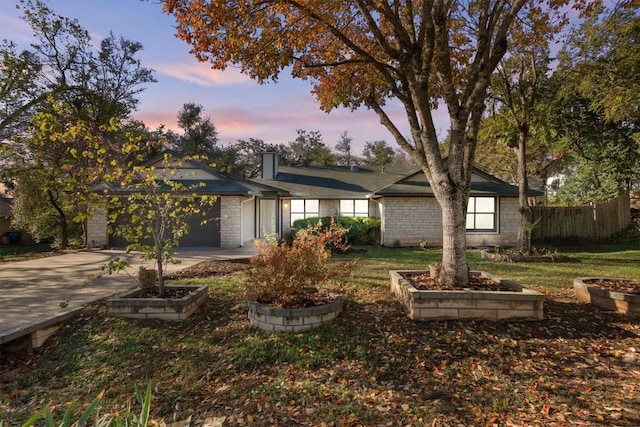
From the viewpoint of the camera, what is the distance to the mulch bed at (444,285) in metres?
5.47

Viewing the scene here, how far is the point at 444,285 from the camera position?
559 centimetres

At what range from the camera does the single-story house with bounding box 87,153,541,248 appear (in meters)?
14.0

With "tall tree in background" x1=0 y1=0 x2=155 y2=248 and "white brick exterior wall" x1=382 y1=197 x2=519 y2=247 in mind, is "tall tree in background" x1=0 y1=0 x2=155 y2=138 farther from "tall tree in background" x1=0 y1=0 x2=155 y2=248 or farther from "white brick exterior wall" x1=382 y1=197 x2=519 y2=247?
"white brick exterior wall" x1=382 y1=197 x2=519 y2=247

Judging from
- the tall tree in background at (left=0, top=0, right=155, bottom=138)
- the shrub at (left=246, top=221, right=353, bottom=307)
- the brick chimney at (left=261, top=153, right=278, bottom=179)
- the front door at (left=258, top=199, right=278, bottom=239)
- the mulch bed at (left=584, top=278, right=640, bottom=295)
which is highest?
the tall tree in background at (left=0, top=0, right=155, bottom=138)

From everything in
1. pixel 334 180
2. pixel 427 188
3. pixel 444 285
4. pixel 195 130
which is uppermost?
pixel 195 130

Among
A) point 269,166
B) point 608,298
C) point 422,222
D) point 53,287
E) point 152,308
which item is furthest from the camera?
point 269,166

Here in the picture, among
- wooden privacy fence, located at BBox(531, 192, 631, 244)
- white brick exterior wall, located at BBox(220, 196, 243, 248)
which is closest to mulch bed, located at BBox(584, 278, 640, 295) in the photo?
wooden privacy fence, located at BBox(531, 192, 631, 244)

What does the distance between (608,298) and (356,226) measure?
33.3ft

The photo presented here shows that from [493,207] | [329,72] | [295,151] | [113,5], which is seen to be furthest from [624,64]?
[295,151]

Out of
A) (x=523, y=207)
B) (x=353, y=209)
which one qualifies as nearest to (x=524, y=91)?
(x=523, y=207)

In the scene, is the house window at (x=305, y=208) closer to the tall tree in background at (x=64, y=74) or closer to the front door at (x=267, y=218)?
the front door at (x=267, y=218)

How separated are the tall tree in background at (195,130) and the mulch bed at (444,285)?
99.8 ft

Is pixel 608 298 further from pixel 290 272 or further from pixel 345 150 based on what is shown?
pixel 345 150

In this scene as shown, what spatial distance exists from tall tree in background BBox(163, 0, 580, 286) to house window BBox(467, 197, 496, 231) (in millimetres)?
9888
